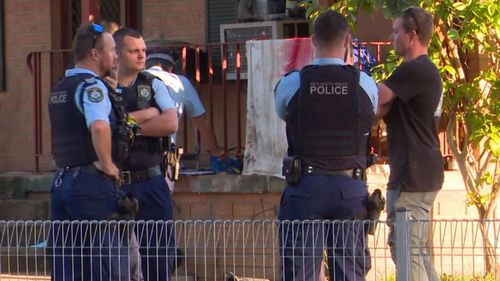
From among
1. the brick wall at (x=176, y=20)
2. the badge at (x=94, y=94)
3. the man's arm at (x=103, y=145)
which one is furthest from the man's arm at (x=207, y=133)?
the brick wall at (x=176, y=20)

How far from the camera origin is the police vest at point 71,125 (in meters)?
6.68

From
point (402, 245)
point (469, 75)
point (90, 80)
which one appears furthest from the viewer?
point (469, 75)

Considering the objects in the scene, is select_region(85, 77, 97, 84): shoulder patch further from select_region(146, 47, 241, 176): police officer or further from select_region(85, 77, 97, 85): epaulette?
select_region(146, 47, 241, 176): police officer

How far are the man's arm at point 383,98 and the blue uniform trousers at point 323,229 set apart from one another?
2.09 ft

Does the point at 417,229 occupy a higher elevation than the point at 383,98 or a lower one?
lower

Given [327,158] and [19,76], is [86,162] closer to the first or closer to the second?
[327,158]

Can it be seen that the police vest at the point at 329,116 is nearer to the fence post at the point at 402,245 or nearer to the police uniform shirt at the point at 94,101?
the fence post at the point at 402,245

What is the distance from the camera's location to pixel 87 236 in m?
6.45

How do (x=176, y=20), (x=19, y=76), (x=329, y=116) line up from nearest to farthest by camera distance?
(x=329, y=116)
(x=176, y=20)
(x=19, y=76)

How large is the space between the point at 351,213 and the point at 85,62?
5.67 ft

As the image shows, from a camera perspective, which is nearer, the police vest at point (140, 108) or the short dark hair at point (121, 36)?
the police vest at point (140, 108)

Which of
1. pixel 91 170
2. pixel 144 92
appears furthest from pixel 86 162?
pixel 144 92

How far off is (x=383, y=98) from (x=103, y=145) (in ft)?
5.25

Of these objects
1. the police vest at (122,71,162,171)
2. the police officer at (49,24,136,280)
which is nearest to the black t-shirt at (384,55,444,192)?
the police vest at (122,71,162,171)
